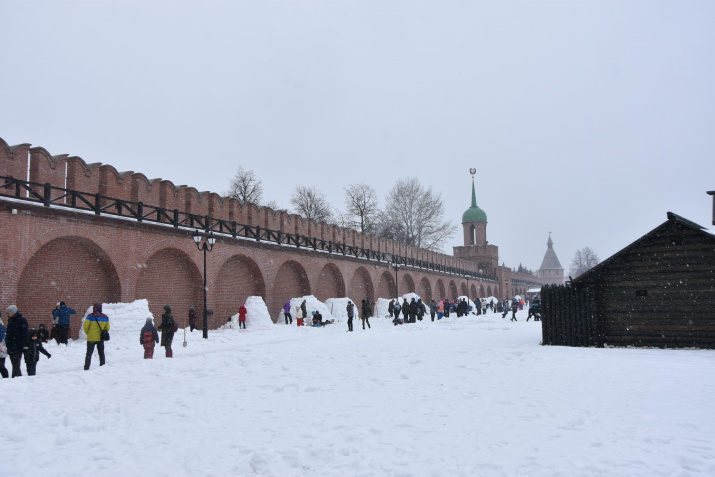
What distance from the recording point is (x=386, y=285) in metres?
38.0

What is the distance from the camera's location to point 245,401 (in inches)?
285

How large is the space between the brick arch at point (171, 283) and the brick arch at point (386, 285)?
16991mm

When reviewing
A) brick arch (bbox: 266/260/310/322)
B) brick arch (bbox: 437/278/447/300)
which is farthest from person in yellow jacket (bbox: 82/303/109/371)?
brick arch (bbox: 437/278/447/300)

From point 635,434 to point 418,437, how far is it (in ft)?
7.26

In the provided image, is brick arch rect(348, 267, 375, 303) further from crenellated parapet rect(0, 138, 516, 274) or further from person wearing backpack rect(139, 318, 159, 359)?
person wearing backpack rect(139, 318, 159, 359)

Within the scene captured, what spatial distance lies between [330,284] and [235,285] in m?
8.37

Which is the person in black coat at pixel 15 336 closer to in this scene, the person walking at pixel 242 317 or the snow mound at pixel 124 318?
the snow mound at pixel 124 318

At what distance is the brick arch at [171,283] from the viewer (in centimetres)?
1878

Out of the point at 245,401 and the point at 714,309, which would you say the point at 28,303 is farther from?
the point at 714,309

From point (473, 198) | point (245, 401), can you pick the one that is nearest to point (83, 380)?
point (245, 401)

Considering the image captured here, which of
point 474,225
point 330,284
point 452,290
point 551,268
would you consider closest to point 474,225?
point 474,225

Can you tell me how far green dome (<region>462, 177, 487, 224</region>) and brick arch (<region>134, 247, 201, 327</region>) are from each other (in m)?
52.9

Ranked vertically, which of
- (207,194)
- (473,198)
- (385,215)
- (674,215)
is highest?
(473,198)

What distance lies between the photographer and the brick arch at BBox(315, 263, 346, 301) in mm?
29609
